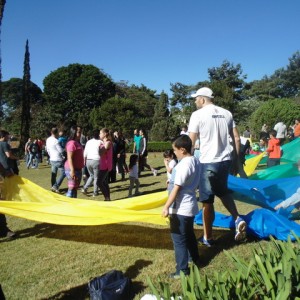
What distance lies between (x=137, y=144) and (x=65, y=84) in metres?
46.7

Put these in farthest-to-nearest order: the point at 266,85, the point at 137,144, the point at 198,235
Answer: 1. the point at 266,85
2. the point at 137,144
3. the point at 198,235

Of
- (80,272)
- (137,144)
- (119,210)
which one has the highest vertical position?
(137,144)

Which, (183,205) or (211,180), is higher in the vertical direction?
(211,180)

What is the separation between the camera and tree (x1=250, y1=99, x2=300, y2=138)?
28.6 m

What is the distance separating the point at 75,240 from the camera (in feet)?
16.8

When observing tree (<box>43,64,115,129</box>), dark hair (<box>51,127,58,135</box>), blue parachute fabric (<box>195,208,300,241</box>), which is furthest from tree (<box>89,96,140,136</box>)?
blue parachute fabric (<box>195,208,300,241</box>)

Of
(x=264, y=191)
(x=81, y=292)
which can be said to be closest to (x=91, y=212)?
(x=81, y=292)

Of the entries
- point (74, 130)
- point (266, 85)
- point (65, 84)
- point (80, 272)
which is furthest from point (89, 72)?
point (80, 272)

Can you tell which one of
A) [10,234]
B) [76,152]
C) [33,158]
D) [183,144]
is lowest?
[10,234]

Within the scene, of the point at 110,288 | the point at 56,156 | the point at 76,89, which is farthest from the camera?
the point at 76,89

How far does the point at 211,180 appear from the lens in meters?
4.27

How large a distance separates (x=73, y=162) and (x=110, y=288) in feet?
14.3

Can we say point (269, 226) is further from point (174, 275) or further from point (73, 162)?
point (73, 162)

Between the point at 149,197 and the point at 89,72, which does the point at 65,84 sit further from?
the point at 149,197
